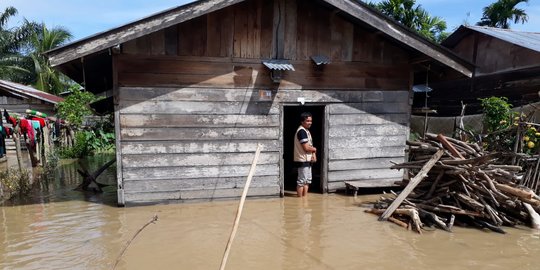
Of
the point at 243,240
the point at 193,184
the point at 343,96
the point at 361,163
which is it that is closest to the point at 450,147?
the point at 361,163

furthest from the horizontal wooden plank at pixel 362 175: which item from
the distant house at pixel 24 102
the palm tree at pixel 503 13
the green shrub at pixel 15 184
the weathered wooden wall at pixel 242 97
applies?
the palm tree at pixel 503 13

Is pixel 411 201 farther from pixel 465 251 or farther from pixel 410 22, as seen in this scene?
pixel 410 22

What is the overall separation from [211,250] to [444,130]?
1009cm

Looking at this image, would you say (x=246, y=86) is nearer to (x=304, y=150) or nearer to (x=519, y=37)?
(x=304, y=150)

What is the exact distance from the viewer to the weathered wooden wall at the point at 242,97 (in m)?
7.01

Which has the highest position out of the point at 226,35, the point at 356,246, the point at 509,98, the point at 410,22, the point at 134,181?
the point at 410,22

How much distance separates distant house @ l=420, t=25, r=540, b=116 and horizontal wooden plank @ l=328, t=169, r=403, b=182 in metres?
2.65

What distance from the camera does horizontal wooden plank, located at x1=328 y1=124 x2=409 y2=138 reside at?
8148 millimetres

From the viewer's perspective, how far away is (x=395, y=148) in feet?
28.1

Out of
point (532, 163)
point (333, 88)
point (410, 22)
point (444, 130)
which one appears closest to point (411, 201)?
point (532, 163)

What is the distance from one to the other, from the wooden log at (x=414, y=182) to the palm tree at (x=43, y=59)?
28.9m

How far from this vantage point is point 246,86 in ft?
24.7

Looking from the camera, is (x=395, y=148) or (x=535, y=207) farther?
(x=395, y=148)

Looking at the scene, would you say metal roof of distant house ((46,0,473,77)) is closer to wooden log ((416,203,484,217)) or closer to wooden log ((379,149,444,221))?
wooden log ((379,149,444,221))
